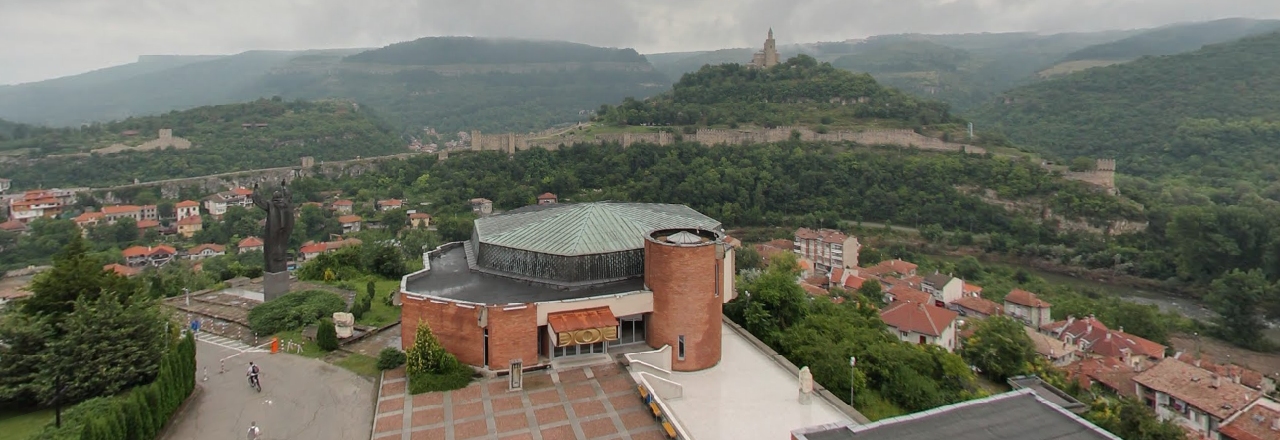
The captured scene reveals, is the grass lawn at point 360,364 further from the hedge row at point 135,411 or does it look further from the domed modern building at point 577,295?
the hedge row at point 135,411

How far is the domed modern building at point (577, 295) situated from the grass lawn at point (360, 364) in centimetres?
110

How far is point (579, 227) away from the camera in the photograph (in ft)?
61.6

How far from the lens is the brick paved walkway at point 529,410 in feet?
41.4

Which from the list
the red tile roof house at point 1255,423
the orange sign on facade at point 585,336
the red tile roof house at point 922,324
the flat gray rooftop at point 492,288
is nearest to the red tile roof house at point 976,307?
the red tile roof house at point 922,324

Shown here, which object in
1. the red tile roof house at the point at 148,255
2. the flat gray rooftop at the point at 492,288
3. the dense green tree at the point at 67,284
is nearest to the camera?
the dense green tree at the point at 67,284

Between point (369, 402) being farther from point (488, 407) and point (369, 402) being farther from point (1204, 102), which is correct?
point (1204, 102)

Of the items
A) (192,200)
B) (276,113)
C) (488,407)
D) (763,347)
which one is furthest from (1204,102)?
(276,113)

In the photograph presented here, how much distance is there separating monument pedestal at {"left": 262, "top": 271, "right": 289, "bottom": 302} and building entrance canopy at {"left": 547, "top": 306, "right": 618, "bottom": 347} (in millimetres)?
12569

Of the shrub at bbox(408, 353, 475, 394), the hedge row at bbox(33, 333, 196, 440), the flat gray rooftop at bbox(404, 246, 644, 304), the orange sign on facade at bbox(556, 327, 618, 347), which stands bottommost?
the shrub at bbox(408, 353, 475, 394)

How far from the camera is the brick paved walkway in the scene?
1261cm

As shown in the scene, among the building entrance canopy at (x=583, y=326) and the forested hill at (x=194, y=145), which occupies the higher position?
the forested hill at (x=194, y=145)

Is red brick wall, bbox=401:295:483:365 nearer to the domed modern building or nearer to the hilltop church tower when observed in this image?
the domed modern building

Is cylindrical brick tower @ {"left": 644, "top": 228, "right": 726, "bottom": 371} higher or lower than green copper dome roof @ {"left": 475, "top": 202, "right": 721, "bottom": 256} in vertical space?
lower

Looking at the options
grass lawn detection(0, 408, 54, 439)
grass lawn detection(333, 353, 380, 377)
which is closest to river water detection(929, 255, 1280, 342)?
grass lawn detection(333, 353, 380, 377)
